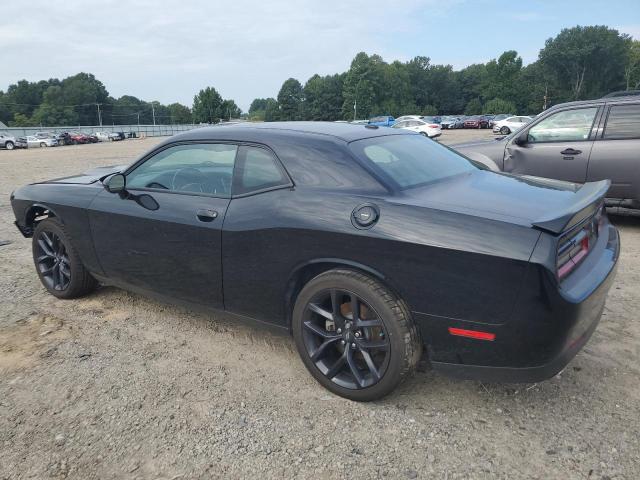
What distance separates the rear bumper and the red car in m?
55.2

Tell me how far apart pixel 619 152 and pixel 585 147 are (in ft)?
1.26

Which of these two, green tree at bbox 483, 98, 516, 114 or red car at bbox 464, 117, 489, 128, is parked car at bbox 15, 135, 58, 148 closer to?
red car at bbox 464, 117, 489, 128

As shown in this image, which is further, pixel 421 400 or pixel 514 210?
pixel 421 400

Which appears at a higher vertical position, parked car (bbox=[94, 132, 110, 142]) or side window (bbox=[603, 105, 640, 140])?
side window (bbox=[603, 105, 640, 140])

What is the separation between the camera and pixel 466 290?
7.22 feet

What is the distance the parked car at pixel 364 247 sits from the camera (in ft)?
7.11

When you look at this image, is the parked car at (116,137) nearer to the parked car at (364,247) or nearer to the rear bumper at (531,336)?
the parked car at (364,247)

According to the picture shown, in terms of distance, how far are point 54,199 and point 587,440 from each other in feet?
13.6

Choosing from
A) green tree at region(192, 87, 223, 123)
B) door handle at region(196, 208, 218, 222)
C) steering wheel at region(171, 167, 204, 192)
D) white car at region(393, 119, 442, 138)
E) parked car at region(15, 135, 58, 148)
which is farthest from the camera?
green tree at region(192, 87, 223, 123)

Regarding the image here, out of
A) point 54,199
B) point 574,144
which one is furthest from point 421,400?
point 574,144

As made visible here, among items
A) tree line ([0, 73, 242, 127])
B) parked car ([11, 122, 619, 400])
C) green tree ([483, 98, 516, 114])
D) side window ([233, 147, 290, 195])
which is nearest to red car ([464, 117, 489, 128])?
green tree ([483, 98, 516, 114])

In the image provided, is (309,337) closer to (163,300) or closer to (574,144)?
(163,300)

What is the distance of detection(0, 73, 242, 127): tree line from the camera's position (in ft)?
346

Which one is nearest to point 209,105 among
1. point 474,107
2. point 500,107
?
point 474,107
